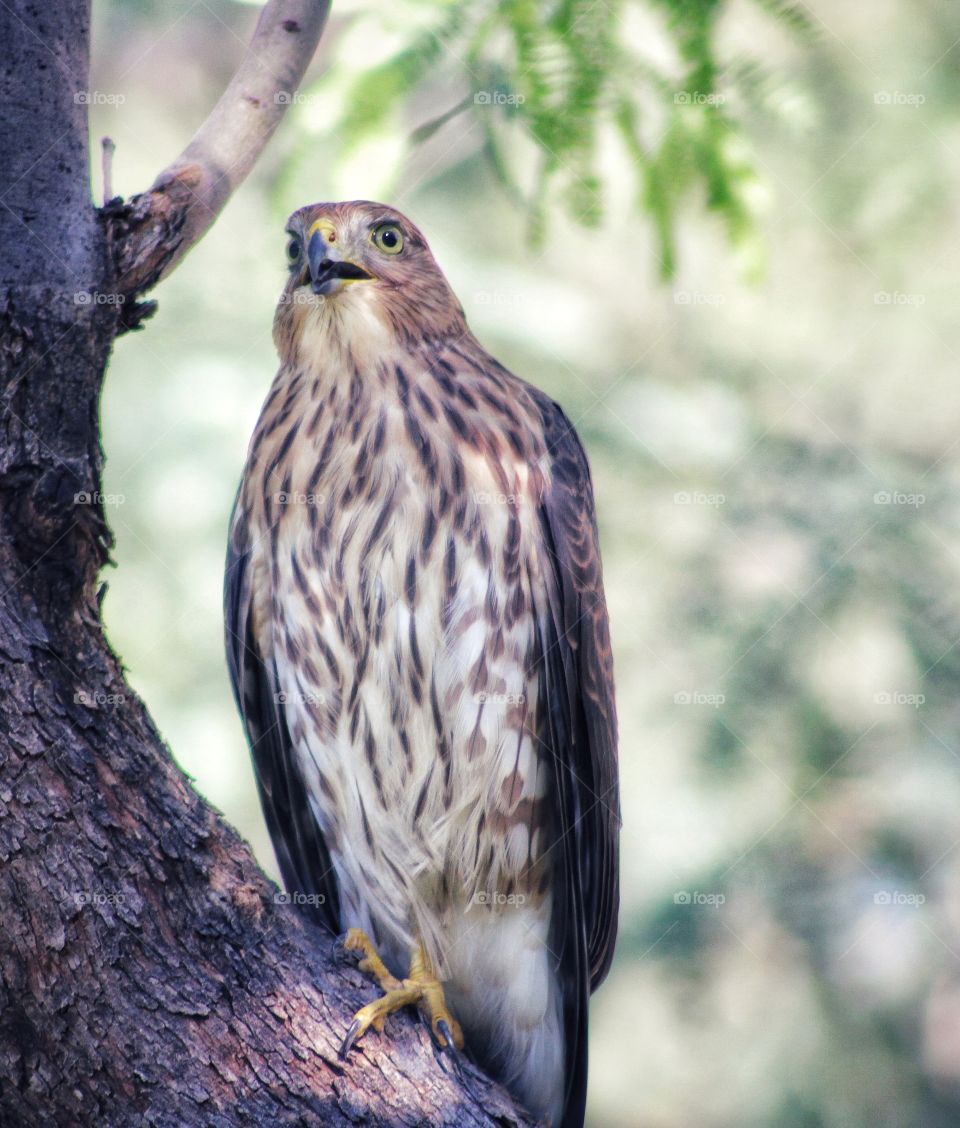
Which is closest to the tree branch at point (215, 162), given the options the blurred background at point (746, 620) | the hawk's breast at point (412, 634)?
the hawk's breast at point (412, 634)

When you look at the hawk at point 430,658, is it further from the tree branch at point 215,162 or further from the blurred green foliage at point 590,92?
the tree branch at point 215,162

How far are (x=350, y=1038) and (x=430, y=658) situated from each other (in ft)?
3.13

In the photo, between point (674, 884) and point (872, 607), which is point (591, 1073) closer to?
point (674, 884)

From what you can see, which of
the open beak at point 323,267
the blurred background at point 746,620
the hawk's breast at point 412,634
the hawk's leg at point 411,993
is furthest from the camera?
the blurred background at point 746,620

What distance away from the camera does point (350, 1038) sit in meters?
2.49

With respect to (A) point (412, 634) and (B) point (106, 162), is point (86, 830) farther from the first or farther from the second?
(B) point (106, 162)

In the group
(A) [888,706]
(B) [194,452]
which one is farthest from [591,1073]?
(B) [194,452]

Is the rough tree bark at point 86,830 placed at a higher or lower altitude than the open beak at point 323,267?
lower

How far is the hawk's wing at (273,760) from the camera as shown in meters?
3.38

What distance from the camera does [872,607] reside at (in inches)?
195

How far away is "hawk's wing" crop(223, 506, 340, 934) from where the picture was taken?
3.38 metres

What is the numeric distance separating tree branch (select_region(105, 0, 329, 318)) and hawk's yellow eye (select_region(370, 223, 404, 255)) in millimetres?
564

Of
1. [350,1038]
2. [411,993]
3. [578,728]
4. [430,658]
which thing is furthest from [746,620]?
[350,1038]

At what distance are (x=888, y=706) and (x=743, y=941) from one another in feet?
3.80
